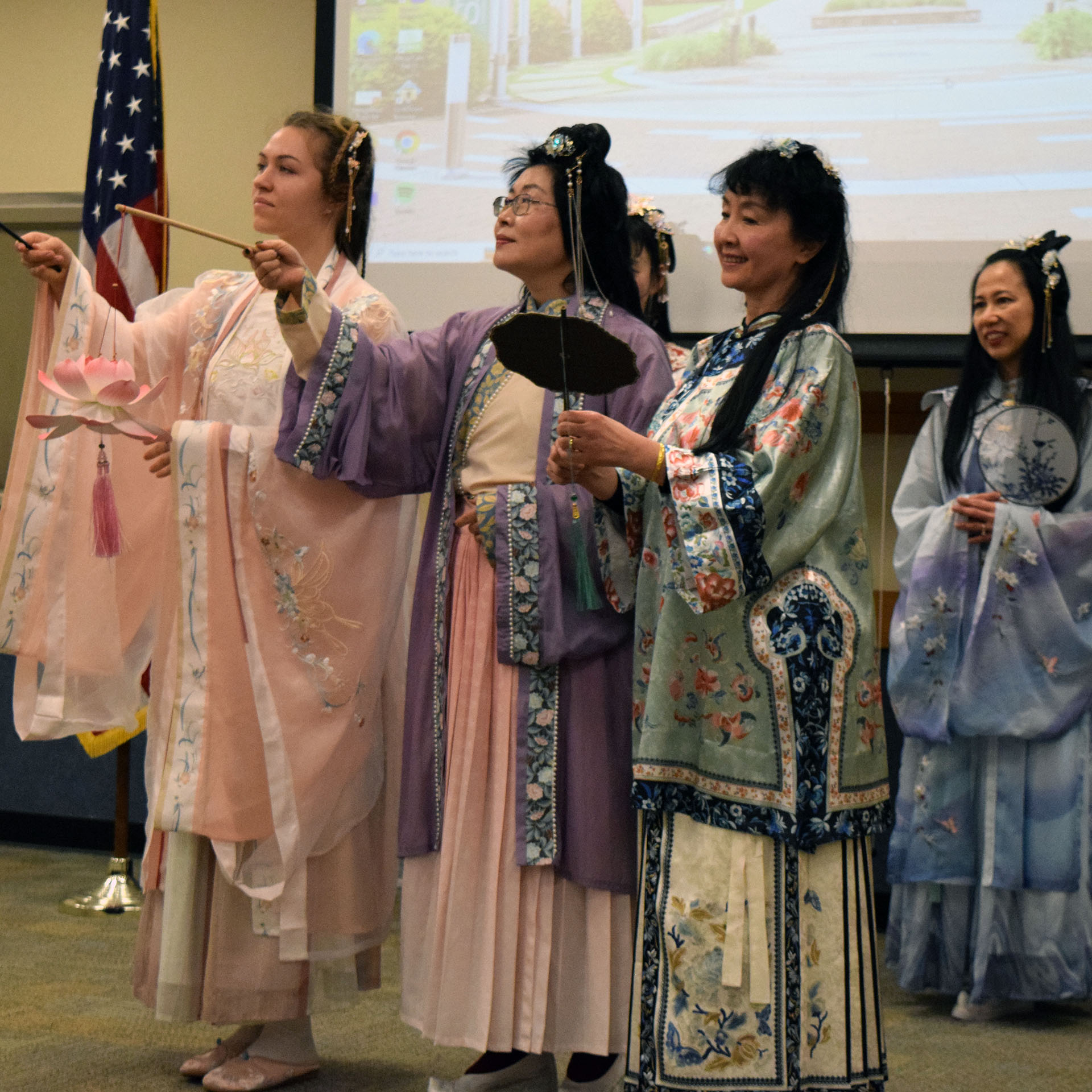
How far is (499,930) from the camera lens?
7.12 feet

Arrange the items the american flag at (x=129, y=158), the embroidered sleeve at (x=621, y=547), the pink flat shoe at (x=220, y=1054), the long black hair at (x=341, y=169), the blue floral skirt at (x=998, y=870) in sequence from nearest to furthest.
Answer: the embroidered sleeve at (x=621, y=547) → the pink flat shoe at (x=220, y=1054) → the long black hair at (x=341, y=169) → the blue floral skirt at (x=998, y=870) → the american flag at (x=129, y=158)

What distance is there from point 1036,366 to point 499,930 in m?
1.86

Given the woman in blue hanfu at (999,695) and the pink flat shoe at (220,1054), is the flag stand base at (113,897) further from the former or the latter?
the woman in blue hanfu at (999,695)

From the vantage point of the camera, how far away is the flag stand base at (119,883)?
385 cm

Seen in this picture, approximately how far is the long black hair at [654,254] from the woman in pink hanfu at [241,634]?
999 millimetres

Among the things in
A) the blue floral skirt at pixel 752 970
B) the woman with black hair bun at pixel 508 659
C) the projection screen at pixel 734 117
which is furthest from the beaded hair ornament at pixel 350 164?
the projection screen at pixel 734 117

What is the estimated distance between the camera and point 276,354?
243cm

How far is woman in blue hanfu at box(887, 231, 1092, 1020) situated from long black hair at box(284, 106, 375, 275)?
57.7 inches

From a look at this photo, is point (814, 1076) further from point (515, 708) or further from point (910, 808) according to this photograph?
point (910, 808)

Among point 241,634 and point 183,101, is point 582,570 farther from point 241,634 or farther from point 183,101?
point 183,101

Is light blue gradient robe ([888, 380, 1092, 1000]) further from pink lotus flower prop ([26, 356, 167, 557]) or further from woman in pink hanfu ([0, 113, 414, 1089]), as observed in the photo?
pink lotus flower prop ([26, 356, 167, 557])

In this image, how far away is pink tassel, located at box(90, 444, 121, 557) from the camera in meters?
2.35

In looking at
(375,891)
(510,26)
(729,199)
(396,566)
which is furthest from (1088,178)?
(375,891)

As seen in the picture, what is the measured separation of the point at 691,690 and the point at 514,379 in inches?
25.1
